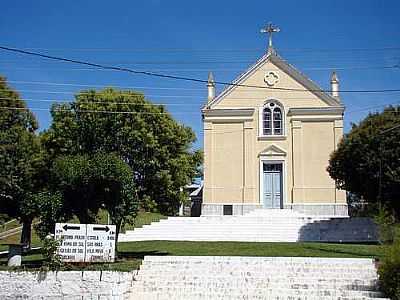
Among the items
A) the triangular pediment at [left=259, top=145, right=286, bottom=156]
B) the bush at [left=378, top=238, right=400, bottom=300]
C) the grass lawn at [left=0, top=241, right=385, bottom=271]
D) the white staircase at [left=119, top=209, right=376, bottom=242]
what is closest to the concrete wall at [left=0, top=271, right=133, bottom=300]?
the grass lawn at [left=0, top=241, right=385, bottom=271]

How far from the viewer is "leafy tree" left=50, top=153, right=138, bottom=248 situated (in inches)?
700

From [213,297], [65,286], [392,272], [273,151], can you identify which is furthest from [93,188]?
[273,151]

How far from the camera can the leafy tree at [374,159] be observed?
25734mm

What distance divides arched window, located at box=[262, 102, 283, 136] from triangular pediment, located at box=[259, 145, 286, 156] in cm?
103

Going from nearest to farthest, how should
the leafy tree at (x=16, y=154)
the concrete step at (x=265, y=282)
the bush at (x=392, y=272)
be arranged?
1. the bush at (x=392, y=272)
2. the concrete step at (x=265, y=282)
3. the leafy tree at (x=16, y=154)

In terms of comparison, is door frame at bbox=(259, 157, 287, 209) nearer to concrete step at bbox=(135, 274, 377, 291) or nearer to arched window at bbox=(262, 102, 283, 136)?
arched window at bbox=(262, 102, 283, 136)

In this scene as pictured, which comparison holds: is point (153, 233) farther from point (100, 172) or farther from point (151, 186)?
point (100, 172)

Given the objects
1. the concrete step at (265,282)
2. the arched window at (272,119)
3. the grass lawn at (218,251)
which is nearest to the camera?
the concrete step at (265,282)

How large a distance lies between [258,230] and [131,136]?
8372 mm

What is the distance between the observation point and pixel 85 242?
16.2 m

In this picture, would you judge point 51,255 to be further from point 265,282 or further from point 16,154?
point 16,154

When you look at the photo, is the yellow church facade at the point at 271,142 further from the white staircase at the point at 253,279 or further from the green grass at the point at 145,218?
the white staircase at the point at 253,279

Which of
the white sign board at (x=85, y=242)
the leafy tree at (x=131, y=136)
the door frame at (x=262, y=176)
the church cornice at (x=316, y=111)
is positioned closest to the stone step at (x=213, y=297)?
the white sign board at (x=85, y=242)

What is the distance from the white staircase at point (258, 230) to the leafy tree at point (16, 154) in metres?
5.77
